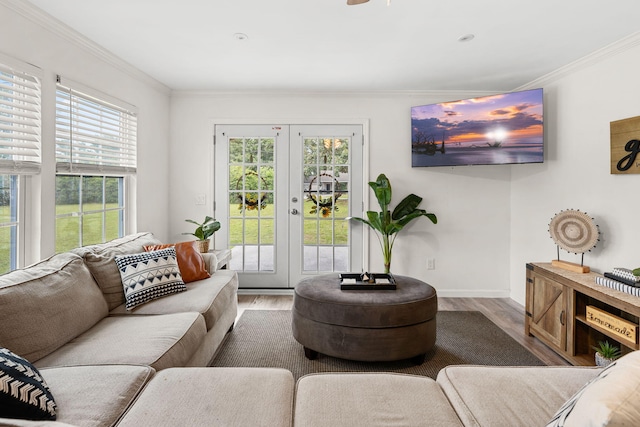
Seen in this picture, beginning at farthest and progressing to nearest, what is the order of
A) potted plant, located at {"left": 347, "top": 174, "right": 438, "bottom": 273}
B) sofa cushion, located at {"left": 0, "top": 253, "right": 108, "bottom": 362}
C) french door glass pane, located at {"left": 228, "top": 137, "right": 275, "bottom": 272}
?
french door glass pane, located at {"left": 228, "top": 137, "right": 275, "bottom": 272} < potted plant, located at {"left": 347, "top": 174, "right": 438, "bottom": 273} < sofa cushion, located at {"left": 0, "top": 253, "right": 108, "bottom": 362}

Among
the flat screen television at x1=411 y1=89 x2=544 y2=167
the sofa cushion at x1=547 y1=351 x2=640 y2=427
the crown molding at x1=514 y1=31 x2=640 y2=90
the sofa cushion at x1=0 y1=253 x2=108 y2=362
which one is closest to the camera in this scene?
the sofa cushion at x1=547 y1=351 x2=640 y2=427

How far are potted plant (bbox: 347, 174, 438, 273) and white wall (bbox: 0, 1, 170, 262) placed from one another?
2190 millimetres

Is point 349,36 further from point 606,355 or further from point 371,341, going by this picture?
point 606,355

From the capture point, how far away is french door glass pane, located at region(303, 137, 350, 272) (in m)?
4.16

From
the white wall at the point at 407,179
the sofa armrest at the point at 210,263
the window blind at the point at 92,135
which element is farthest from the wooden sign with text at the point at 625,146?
the window blind at the point at 92,135

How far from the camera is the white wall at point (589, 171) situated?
2598 mm

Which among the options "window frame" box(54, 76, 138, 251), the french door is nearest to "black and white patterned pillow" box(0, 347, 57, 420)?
"window frame" box(54, 76, 138, 251)

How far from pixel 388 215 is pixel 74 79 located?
9.98 feet

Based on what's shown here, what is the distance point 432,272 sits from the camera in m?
4.17

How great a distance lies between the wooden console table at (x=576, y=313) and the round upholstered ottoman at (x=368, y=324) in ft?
3.26

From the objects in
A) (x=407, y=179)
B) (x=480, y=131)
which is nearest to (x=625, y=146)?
(x=480, y=131)

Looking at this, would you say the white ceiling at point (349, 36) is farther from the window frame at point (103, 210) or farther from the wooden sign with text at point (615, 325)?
the wooden sign with text at point (615, 325)

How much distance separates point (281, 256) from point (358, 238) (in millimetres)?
939

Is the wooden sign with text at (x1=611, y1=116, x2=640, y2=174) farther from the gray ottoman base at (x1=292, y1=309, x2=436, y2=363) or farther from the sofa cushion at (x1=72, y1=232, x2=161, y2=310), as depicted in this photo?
the sofa cushion at (x1=72, y1=232, x2=161, y2=310)
